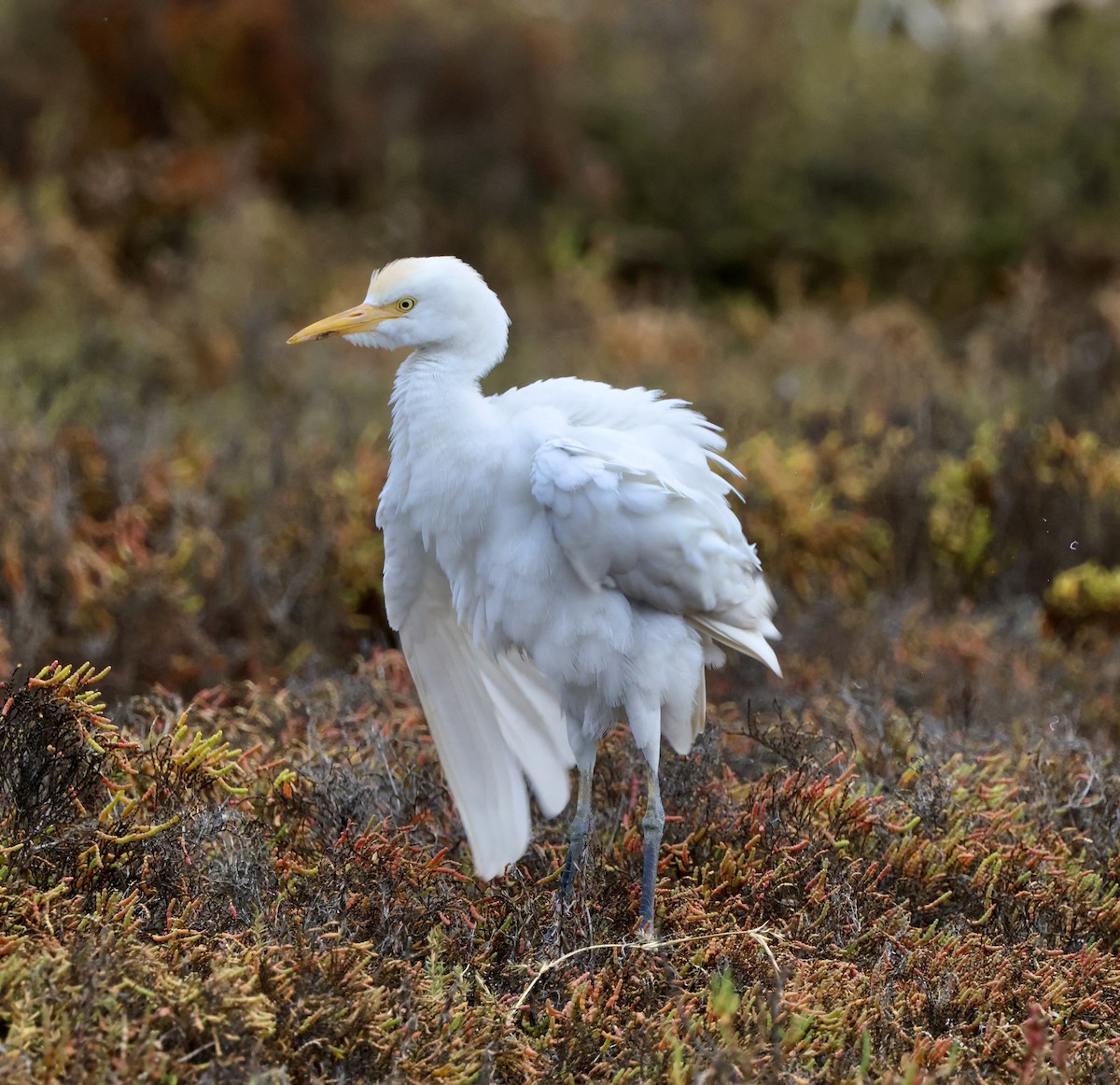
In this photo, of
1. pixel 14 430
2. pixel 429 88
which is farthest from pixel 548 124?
pixel 14 430

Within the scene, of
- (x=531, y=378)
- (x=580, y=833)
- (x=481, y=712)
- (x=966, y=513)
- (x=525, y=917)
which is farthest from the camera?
(x=531, y=378)

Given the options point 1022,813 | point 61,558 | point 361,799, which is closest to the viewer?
point 361,799

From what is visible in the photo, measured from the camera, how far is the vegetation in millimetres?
2943

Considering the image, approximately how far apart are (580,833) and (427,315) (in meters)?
1.33

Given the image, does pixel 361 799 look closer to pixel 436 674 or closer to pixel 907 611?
pixel 436 674

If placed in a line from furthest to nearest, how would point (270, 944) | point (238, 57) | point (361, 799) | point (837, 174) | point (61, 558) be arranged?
point (837, 174), point (238, 57), point (61, 558), point (361, 799), point (270, 944)

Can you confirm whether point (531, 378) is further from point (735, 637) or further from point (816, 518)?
point (735, 637)

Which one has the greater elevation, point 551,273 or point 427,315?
point 427,315

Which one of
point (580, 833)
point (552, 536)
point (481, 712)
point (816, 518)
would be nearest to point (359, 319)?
point (552, 536)

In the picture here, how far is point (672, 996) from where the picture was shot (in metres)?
3.02

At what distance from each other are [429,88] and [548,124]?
113 cm

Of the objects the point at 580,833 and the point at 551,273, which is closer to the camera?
the point at 580,833

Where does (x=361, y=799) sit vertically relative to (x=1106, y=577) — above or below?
above

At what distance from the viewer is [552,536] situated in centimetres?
330
